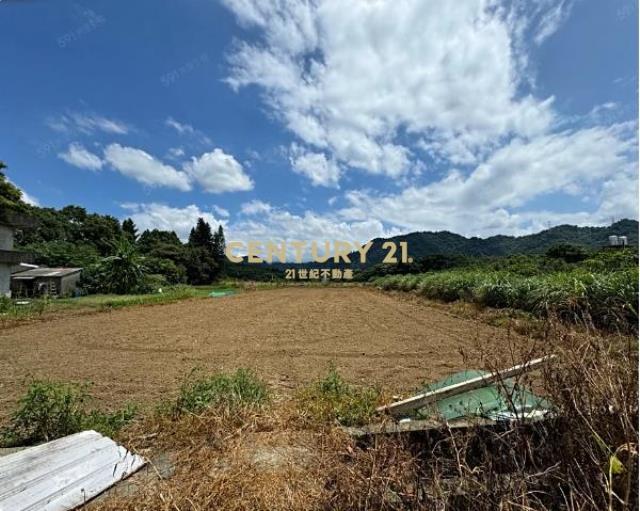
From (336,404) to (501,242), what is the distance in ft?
235

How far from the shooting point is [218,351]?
6.62 m

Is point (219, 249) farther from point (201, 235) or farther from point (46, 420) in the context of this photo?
point (46, 420)

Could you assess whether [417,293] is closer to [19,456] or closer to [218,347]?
[218,347]

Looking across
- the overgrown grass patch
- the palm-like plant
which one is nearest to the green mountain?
the palm-like plant

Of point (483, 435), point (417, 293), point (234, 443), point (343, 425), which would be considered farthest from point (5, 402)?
point (417, 293)

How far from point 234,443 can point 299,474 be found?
577mm

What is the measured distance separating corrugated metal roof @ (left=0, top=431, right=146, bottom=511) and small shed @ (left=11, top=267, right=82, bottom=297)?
24892mm

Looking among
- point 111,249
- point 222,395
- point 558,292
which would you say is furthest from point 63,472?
point 111,249

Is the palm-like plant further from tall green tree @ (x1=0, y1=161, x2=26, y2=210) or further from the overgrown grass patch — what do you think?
the overgrown grass patch

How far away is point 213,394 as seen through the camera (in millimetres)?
2994

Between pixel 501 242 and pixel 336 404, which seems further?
pixel 501 242

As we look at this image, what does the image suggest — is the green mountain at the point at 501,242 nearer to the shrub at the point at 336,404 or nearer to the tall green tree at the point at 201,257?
the tall green tree at the point at 201,257

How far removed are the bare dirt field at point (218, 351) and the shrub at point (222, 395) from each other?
48.1 inches

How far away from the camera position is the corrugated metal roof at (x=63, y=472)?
172 centimetres
